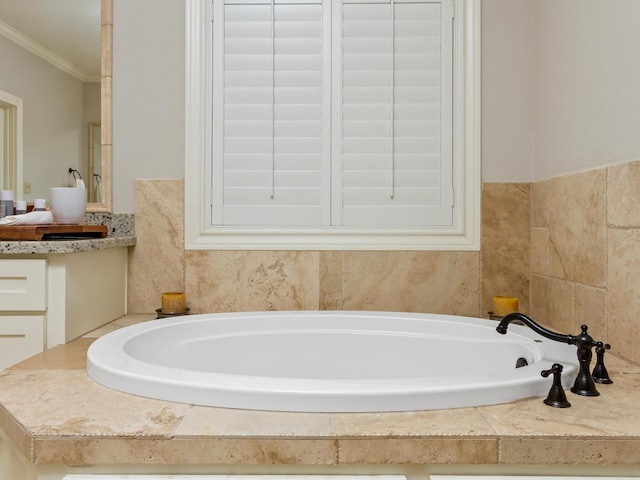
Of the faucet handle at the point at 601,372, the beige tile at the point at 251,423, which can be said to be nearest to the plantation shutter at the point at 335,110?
the faucet handle at the point at 601,372

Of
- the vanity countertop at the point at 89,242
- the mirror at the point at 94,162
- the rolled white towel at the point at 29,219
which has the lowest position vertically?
the vanity countertop at the point at 89,242

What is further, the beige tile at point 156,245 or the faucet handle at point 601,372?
the beige tile at point 156,245

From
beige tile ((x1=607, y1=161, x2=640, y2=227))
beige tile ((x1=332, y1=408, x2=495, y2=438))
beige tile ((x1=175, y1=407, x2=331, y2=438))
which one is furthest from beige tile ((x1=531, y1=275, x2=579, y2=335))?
beige tile ((x1=175, y1=407, x2=331, y2=438))

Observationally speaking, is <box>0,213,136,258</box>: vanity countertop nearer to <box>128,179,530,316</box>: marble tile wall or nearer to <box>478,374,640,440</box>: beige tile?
<box>128,179,530,316</box>: marble tile wall

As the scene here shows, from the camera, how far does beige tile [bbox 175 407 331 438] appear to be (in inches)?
33.5

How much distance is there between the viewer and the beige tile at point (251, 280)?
202cm

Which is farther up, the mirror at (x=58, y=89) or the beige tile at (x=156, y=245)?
the mirror at (x=58, y=89)

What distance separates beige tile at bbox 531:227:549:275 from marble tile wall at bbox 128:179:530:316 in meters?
0.03

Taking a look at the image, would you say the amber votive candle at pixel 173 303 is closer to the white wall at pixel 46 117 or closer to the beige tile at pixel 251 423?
the white wall at pixel 46 117

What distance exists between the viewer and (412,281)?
2021 mm

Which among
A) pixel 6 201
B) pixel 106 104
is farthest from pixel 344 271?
pixel 6 201

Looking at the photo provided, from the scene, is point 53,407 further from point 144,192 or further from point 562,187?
point 562,187

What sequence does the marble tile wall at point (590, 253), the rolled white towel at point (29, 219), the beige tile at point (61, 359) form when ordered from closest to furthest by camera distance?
the beige tile at point (61, 359) < the marble tile wall at point (590, 253) < the rolled white towel at point (29, 219)

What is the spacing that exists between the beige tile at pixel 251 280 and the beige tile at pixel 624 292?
1.04 metres
